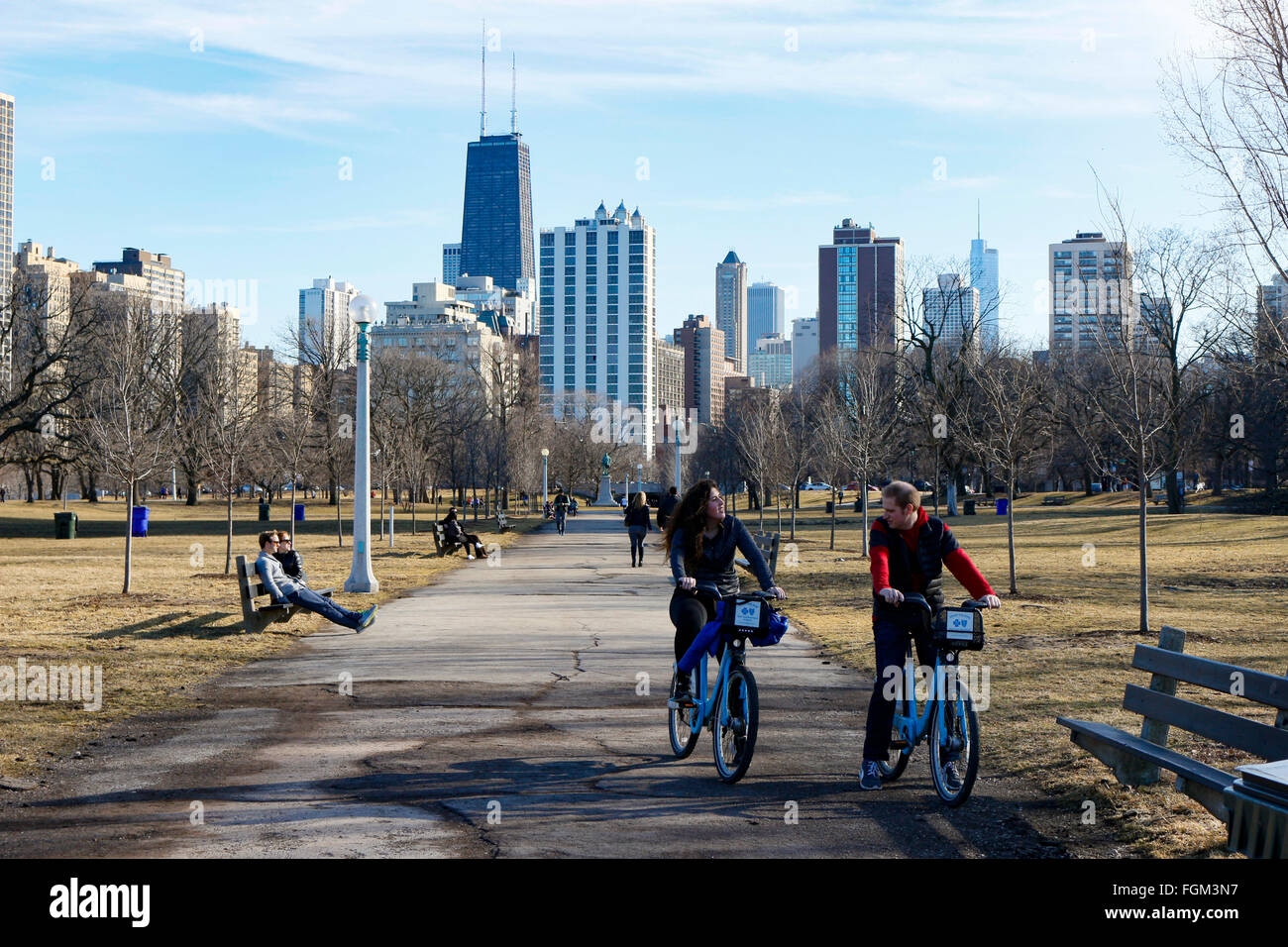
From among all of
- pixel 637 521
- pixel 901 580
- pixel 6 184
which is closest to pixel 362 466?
pixel 637 521

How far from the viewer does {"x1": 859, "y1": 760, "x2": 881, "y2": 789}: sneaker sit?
6926 mm

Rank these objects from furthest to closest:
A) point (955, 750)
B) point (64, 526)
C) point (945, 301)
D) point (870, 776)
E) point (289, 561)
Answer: point (945, 301), point (64, 526), point (289, 561), point (870, 776), point (955, 750)

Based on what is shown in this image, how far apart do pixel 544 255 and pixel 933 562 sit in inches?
7121

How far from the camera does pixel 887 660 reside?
693 centimetres

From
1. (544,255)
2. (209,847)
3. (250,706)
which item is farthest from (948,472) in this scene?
(544,255)

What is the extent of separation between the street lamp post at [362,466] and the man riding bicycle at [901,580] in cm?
1255

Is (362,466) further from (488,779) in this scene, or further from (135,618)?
(488,779)

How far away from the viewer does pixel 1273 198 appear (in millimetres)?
13555

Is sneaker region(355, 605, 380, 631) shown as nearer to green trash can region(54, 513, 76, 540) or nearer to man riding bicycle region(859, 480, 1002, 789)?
man riding bicycle region(859, 480, 1002, 789)

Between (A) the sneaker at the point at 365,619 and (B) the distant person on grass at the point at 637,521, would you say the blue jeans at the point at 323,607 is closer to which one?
(A) the sneaker at the point at 365,619

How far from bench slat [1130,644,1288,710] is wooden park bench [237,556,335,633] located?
10058 millimetres

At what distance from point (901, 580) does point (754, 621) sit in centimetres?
90

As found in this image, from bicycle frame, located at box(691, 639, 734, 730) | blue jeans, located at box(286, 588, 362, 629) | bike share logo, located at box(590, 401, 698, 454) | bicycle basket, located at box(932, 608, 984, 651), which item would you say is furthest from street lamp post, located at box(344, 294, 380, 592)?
bike share logo, located at box(590, 401, 698, 454)
